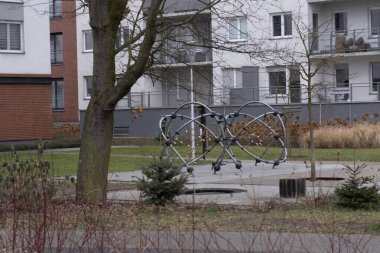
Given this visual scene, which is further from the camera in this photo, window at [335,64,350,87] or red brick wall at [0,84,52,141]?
window at [335,64,350,87]

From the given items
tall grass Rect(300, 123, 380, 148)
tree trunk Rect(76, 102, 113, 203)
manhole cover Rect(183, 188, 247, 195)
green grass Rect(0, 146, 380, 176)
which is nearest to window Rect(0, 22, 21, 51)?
green grass Rect(0, 146, 380, 176)

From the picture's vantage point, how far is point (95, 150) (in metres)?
16.4

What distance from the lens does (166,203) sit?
596 inches

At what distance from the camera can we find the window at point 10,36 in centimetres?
4022

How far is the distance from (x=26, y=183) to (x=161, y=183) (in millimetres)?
4697

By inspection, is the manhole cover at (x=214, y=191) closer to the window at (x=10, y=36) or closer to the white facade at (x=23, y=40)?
the white facade at (x=23, y=40)

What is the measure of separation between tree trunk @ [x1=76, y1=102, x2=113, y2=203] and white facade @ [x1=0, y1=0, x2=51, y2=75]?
24.1 meters

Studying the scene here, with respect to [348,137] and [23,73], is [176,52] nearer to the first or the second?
[348,137]

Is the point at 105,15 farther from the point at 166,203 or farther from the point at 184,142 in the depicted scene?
the point at 184,142

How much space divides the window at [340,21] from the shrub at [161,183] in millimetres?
33514

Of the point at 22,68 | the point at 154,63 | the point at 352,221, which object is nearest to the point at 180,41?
the point at 154,63

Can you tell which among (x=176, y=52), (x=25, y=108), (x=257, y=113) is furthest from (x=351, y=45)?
(x=176, y=52)

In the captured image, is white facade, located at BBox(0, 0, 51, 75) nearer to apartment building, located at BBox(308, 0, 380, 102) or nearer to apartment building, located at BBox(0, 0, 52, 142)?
apartment building, located at BBox(0, 0, 52, 142)

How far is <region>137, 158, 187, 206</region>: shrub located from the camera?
595 inches
